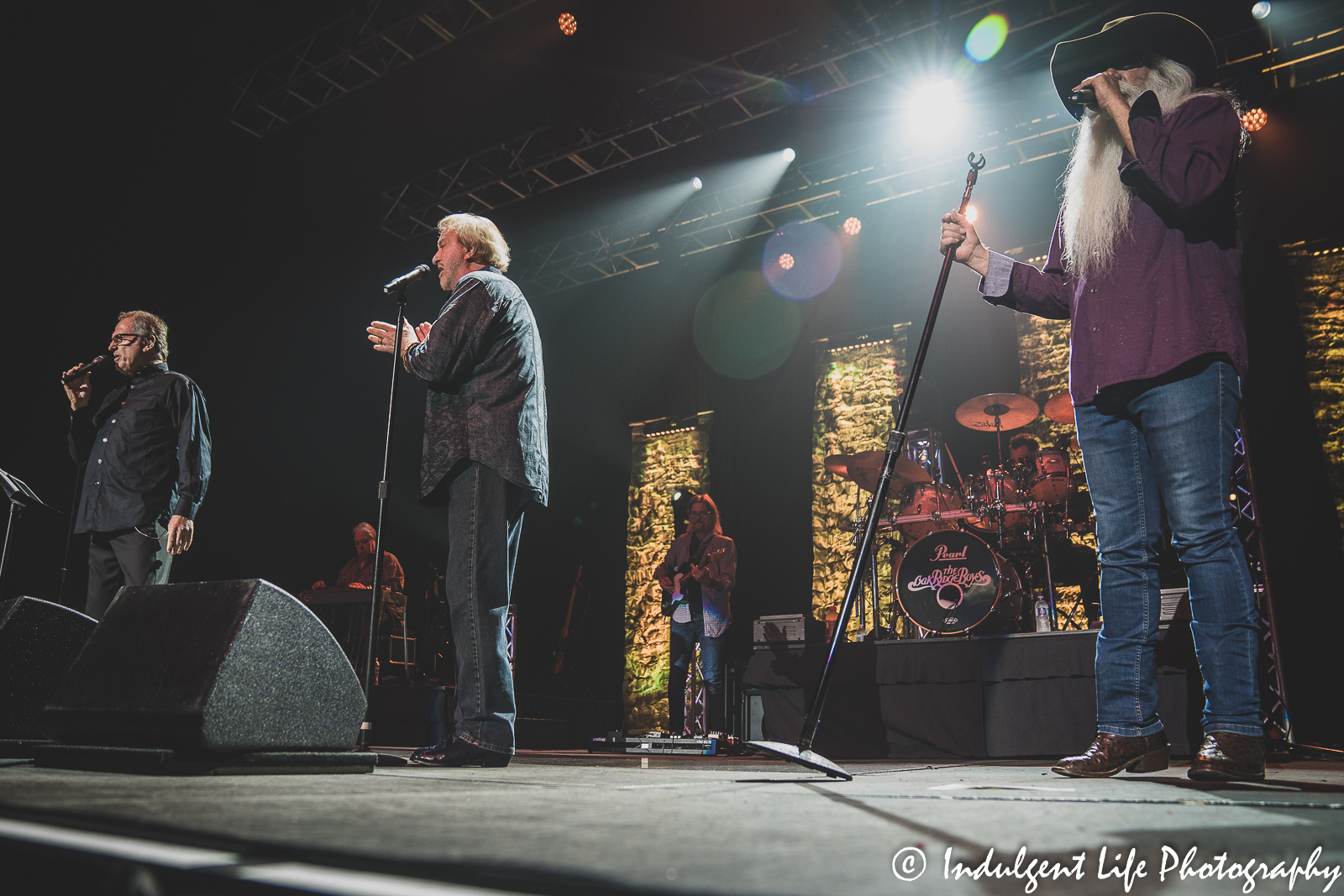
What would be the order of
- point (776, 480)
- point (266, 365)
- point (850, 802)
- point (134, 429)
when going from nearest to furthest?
point (850, 802) < point (134, 429) < point (266, 365) < point (776, 480)

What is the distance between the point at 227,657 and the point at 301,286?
7217 millimetres

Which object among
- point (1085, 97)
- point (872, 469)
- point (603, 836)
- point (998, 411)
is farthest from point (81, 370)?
point (998, 411)

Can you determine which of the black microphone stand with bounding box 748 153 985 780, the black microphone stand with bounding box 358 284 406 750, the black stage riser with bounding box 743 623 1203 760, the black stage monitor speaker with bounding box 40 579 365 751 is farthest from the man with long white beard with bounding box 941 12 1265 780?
the black stage riser with bounding box 743 623 1203 760

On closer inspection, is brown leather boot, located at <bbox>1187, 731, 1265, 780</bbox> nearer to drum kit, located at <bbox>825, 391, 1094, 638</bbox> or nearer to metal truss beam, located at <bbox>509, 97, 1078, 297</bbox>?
drum kit, located at <bbox>825, 391, 1094, 638</bbox>

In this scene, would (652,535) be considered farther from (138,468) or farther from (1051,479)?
(138,468)

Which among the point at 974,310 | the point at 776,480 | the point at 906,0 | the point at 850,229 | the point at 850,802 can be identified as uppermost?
the point at 906,0

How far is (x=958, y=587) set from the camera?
17.4ft

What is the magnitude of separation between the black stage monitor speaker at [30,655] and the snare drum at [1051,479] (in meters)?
Result: 5.75

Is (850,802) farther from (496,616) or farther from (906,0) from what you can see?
(906,0)

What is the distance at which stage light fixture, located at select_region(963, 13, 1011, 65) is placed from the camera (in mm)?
6480

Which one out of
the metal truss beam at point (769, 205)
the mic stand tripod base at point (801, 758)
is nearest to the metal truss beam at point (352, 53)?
the metal truss beam at point (769, 205)

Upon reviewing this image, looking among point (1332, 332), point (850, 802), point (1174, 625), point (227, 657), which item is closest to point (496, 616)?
point (227, 657)

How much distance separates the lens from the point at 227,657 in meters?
1.67

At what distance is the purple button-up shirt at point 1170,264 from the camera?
1.98 m
